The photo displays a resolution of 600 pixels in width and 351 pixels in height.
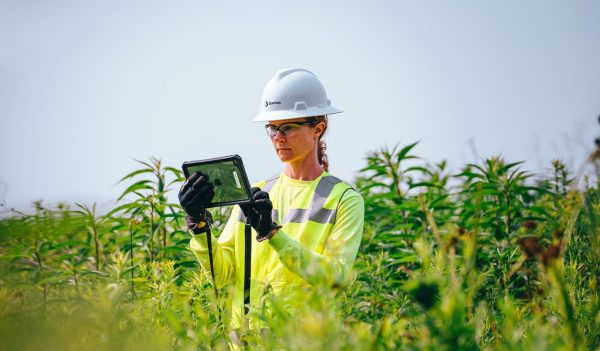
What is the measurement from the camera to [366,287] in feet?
11.8

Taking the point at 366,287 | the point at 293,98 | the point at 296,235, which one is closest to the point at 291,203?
the point at 296,235

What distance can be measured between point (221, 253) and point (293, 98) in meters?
0.80

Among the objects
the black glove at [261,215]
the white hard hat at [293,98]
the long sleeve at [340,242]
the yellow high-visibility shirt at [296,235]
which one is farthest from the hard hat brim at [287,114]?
the black glove at [261,215]

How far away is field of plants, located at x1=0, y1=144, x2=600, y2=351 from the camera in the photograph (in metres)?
1.31

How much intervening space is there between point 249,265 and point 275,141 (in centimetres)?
58

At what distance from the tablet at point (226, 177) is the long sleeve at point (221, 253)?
285mm

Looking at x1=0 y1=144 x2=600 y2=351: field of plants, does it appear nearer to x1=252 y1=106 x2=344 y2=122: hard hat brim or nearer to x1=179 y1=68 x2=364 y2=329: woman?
x1=179 y1=68 x2=364 y2=329: woman

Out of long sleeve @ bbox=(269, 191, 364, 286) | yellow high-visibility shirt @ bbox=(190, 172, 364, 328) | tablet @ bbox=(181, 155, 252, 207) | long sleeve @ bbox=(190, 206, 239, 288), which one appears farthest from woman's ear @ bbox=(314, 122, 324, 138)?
Result: tablet @ bbox=(181, 155, 252, 207)

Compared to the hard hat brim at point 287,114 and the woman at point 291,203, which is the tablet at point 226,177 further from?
the hard hat brim at point 287,114

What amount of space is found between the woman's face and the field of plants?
2.02 feet

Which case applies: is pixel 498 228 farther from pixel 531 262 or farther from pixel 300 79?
pixel 300 79

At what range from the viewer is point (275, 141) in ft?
9.80

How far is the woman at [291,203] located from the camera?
108 inches

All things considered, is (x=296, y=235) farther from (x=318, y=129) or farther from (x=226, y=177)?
(x=318, y=129)
